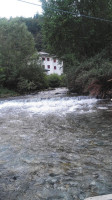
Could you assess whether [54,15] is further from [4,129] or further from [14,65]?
[4,129]

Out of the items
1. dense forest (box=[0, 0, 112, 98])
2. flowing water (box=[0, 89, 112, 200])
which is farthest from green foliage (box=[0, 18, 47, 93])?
flowing water (box=[0, 89, 112, 200])

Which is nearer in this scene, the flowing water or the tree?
the flowing water

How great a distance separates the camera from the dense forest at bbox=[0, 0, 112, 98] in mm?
17500

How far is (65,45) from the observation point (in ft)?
70.9

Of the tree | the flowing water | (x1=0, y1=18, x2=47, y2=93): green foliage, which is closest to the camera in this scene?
the flowing water

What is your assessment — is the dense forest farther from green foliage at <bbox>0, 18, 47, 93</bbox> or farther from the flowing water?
the flowing water

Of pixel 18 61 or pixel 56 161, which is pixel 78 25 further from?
pixel 56 161

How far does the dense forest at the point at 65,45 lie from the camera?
57.4 ft

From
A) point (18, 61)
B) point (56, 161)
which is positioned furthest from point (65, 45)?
point (56, 161)

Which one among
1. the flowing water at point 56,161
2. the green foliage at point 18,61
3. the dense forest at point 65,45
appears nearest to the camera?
the flowing water at point 56,161

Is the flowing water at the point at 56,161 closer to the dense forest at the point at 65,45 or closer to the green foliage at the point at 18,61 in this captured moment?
the dense forest at the point at 65,45

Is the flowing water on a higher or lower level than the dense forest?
lower

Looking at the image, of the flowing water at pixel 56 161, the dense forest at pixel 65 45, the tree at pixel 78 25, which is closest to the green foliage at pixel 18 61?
the dense forest at pixel 65 45

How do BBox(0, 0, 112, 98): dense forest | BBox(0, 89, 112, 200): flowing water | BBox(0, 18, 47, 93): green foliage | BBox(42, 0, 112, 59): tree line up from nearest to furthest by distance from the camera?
BBox(0, 89, 112, 200): flowing water, BBox(0, 0, 112, 98): dense forest, BBox(42, 0, 112, 59): tree, BBox(0, 18, 47, 93): green foliage
